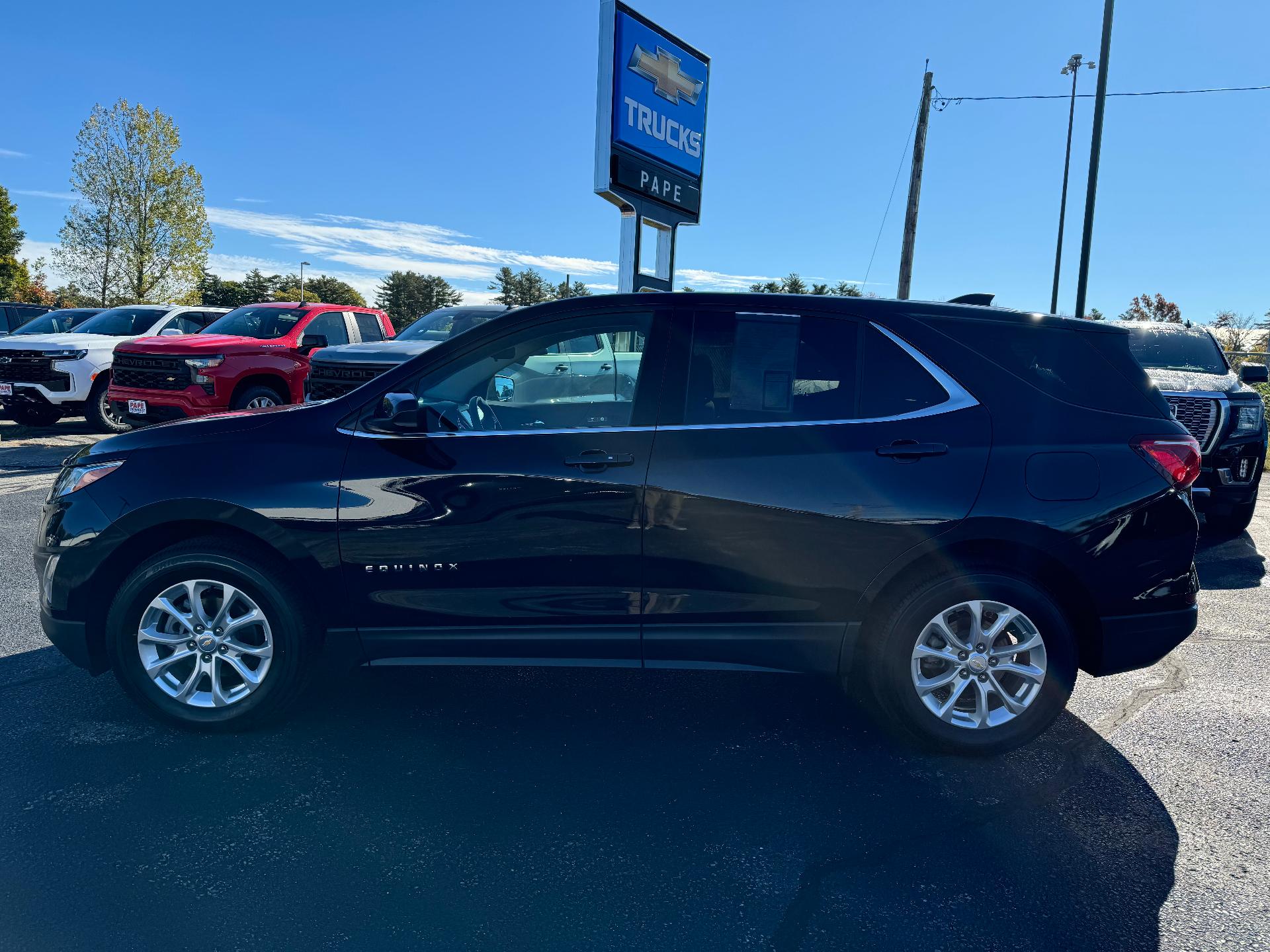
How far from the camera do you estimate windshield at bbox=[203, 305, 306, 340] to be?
474 inches

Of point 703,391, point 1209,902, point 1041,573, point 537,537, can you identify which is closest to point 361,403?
point 537,537

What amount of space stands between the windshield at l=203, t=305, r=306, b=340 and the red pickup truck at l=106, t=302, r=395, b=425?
0.04ft

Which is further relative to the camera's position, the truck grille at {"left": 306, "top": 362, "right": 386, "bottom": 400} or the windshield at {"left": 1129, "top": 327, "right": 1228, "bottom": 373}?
the truck grille at {"left": 306, "top": 362, "right": 386, "bottom": 400}

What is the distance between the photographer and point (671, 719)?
388 cm

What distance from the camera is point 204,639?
3547 mm

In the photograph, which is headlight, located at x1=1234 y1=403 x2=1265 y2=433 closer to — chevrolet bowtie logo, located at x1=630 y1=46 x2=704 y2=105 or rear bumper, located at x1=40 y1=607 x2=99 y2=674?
chevrolet bowtie logo, located at x1=630 y1=46 x2=704 y2=105

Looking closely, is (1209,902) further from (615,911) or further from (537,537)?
(537,537)

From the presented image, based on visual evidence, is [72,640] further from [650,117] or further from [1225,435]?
[650,117]

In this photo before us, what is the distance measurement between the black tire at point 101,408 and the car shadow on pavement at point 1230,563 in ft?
42.2

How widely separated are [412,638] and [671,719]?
1.16 m

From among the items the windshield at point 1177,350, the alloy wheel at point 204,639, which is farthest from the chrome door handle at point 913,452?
the windshield at point 1177,350

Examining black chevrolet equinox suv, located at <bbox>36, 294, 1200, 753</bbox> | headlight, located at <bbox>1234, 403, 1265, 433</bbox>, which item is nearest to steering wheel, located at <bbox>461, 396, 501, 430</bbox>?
black chevrolet equinox suv, located at <bbox>36, 294, 1200, 753</bbox>

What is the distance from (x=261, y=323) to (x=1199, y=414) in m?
10.9

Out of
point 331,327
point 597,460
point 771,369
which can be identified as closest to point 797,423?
point 771,369
